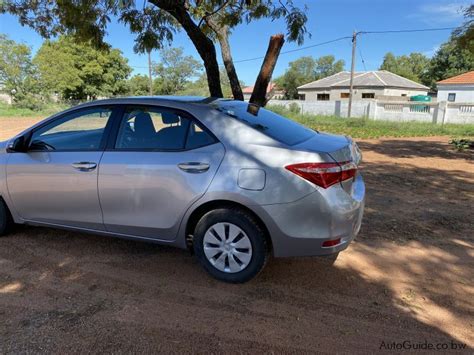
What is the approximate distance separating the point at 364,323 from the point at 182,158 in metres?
1.93

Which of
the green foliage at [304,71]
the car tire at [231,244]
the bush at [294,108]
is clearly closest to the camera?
the car tire at [231,244]

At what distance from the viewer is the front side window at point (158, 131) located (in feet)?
11.5

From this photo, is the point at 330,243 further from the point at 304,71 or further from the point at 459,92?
the point at 304,71

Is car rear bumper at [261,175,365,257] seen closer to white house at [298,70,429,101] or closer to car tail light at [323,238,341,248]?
car tail light at [323,238,341,248]

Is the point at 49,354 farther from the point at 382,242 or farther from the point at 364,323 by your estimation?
the point at 382,242

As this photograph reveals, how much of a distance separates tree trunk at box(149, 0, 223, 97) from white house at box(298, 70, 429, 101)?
42421 mm

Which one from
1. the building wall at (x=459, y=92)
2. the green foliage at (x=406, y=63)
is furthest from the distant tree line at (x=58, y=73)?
the green foliage at (x=406, y=63)

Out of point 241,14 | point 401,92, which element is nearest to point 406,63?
point 401,92

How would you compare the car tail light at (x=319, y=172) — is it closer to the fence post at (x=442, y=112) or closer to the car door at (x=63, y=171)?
the car door at (x=63, y=171)

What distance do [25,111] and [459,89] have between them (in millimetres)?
41147

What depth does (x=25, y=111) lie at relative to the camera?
1395 inches

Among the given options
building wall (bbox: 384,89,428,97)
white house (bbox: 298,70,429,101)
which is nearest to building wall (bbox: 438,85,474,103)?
white house (bbox: 298,70,429,101)

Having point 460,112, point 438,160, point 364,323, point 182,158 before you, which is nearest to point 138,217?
point 182,158

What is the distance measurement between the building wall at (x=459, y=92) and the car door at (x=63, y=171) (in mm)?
43090
